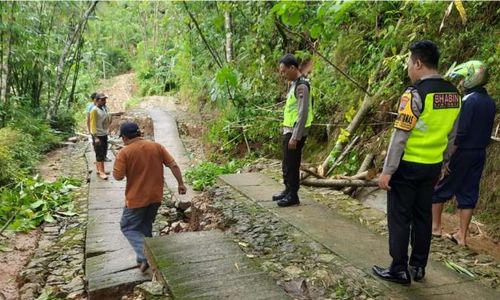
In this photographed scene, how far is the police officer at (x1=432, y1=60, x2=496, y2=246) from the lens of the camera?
391 cm

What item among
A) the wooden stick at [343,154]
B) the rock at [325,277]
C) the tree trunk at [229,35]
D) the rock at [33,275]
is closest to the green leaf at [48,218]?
the rock at [33,275]

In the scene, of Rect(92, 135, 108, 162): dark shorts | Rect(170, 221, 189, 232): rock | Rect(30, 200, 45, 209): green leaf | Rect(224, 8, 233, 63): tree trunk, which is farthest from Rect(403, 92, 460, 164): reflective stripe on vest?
Rect(224, 8, 233, 63): tree trunk

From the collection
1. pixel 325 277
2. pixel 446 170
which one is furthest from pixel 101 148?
pixel 446 170

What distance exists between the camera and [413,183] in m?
3.05

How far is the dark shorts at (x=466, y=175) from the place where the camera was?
4016mm

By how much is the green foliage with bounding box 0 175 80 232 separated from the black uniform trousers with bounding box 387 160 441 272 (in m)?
5.53

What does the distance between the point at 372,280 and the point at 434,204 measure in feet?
4.92

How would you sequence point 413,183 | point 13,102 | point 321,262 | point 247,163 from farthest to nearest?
1. point 13,102
2. point 247,163
3. point 321,262
4. point 413,183

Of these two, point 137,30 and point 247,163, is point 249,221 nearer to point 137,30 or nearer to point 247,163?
point 247,163

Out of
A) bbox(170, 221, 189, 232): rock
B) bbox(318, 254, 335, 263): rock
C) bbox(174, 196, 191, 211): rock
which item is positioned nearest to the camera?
bbox(318, 254, 335, 263): rock

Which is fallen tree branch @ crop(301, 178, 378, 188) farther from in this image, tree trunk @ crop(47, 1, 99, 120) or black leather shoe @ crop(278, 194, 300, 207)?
tree trunk @ crop(47, 1, 99, 120)

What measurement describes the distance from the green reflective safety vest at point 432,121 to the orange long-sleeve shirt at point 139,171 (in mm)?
2664

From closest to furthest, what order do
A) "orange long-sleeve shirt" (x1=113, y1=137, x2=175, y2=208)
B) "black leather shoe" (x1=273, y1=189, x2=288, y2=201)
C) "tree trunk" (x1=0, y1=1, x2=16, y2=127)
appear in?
"orange long-sleeve shirt" (x1=113, y1=137, x2=175, y2=208) < "black leather shoe" (x1=273, y1=189, x2=288, y2=201) < "tree trunk" (x1=0, y1=1, x2=16, y2=127)

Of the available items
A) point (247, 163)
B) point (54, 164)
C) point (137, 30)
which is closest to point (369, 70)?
point (247, 163)
